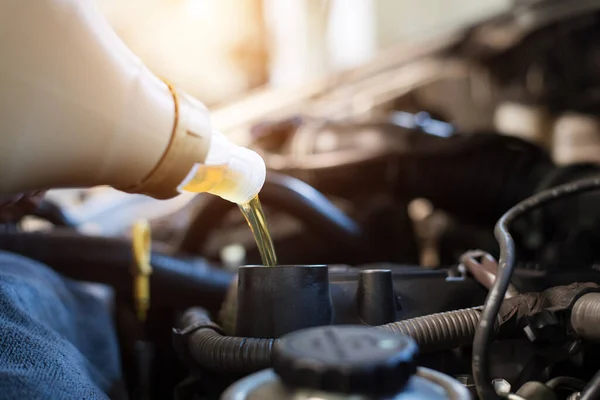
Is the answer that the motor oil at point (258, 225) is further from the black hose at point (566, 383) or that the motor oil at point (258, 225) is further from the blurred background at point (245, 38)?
the blurred background at point (245, 38)

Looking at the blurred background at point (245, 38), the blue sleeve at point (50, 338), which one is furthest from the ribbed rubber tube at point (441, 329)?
the blurred background at point (245, 38)

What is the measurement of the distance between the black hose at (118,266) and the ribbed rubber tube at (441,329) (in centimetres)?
37

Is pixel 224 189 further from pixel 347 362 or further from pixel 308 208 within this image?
pixel 308 208

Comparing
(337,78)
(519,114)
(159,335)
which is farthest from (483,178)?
(337,78)

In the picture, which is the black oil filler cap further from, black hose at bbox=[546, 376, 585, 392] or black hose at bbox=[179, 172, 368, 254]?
black hose at bbox=[179, 172, 368, 254]

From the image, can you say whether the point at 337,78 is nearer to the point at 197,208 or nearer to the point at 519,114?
the point at 519,114

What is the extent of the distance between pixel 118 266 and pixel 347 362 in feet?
1.83

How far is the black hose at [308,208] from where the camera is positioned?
0.79 m

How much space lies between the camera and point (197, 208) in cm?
95

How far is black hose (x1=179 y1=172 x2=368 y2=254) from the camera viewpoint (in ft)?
2.59

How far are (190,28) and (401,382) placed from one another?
265 centimetres

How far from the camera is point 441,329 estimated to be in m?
0.37

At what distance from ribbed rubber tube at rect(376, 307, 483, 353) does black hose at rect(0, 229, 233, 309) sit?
37cm

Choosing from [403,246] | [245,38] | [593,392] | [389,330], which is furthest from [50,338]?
[245,38]
